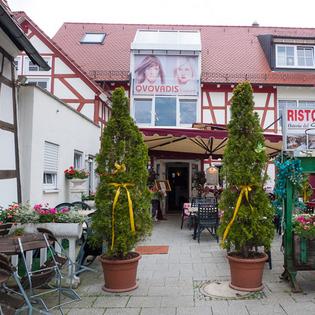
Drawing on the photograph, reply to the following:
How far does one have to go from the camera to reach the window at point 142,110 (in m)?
15.2

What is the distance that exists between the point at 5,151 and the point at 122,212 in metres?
2.47

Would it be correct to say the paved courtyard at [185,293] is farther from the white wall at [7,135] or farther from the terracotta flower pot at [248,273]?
the white wall at [7,135]

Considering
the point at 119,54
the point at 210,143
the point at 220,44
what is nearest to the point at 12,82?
the point at 210,143

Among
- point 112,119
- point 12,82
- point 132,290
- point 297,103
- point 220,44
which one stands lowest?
point 132,290

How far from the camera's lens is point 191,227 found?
414 inches

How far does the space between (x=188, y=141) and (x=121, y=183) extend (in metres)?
6.11

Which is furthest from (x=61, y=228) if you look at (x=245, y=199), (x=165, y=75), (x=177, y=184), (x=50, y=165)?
(x=165, y=75)

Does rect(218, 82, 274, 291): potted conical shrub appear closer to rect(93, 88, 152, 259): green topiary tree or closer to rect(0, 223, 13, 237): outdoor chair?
rect(93, 88, 152, 259): green topiary tree

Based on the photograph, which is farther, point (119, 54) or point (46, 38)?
point (119, 54)

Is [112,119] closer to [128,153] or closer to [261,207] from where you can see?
[128,153]

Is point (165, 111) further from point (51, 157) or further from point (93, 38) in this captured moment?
point (51, 157)

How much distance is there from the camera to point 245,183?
4.86 m

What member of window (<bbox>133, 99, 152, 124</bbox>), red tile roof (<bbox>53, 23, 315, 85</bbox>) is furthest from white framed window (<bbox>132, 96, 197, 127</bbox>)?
red tile roof (<bbox>53, 23, 315, 85</bbox>)

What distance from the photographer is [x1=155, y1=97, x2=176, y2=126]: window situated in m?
15.0
